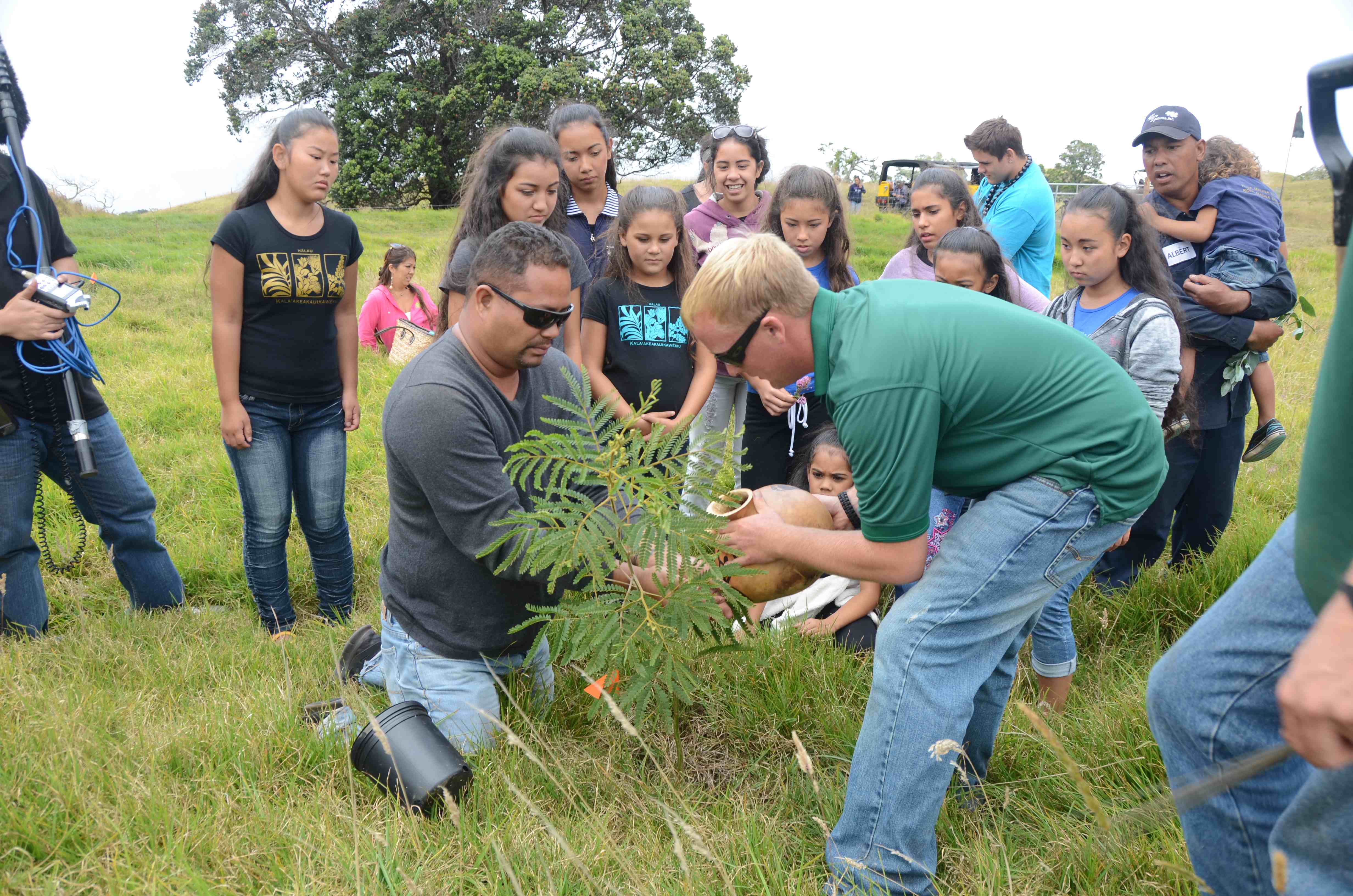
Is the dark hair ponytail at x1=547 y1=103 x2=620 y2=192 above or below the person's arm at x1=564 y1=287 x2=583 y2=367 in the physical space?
above

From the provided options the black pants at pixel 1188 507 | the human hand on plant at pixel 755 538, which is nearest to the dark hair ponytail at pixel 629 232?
the human hand on plant at pixel 755 538

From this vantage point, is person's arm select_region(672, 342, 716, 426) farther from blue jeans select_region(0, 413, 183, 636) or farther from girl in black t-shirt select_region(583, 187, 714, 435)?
blue jeans select_region(0, 413, 183, 636)

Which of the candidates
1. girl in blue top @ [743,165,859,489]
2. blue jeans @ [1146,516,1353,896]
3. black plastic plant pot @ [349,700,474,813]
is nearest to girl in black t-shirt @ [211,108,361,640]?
black plastic plant pot @ [349,700,474,813]

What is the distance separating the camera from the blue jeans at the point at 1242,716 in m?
1.68

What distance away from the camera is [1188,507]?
4.55m

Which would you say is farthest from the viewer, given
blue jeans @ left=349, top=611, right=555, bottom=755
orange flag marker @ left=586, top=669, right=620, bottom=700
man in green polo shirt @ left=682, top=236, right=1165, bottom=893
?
blue jeans @ left=349, top=611, right=555, bottom=755

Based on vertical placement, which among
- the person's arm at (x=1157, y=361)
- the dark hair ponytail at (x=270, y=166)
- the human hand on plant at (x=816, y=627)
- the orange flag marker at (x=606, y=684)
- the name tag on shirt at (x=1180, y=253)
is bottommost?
the human hand on plant at (x=816, y=627)

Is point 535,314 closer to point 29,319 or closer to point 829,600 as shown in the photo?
point 829,600

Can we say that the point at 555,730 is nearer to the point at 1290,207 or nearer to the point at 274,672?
the point at 274,672

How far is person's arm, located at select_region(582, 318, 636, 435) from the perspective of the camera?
175 inches

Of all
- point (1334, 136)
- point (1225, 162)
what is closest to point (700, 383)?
point (1225, 162)

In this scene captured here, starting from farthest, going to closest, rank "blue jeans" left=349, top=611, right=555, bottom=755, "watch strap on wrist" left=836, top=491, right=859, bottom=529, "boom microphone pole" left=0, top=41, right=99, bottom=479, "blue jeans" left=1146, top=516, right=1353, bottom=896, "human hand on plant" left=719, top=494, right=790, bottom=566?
"boom microphone pole" left=0, top=41, right=99, bottom=479 → "watch strap on wrist" left=836, top=491, right=859, bottom=529 → "blue jeans" left=349, top=611, right=555, bottom=755 → "human hand on plant" left=719, top=494, right=790, bottom=566 → "blue jeans" left=1146, top=516, right=1353, bottom=896

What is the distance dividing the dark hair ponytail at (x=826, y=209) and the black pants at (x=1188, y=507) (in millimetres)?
1769

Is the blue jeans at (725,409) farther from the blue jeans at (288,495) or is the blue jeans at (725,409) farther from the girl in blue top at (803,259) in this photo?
the blue jeans at (288,495)
